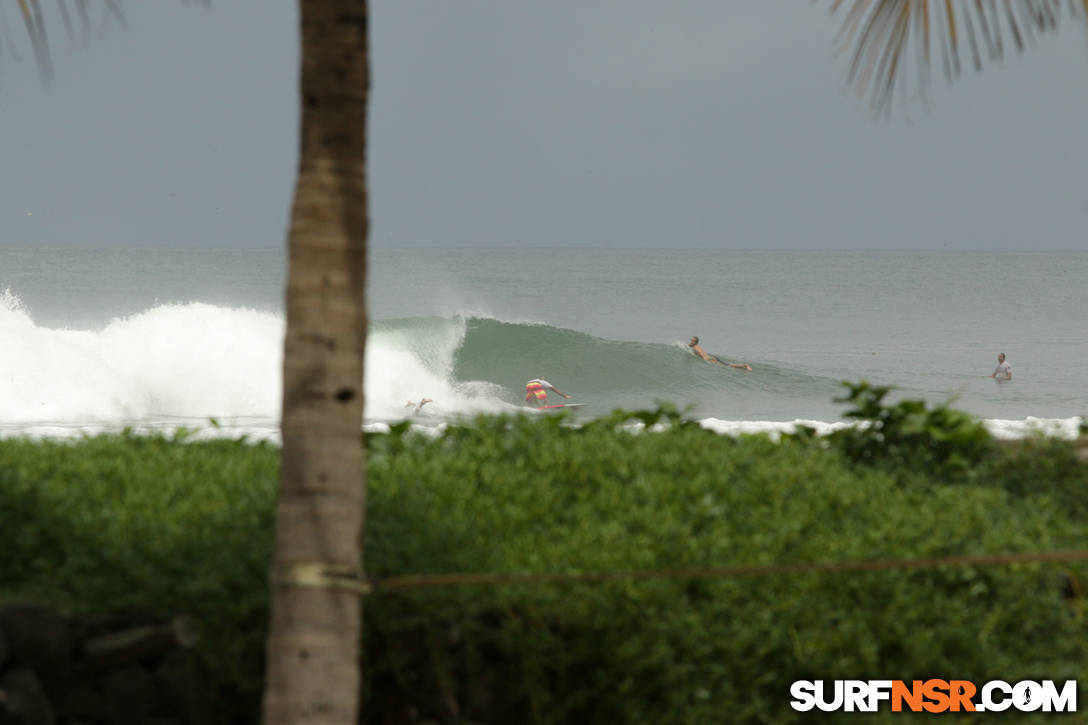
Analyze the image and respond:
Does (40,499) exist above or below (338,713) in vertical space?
above

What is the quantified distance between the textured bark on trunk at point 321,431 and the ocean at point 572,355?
303 centimetres

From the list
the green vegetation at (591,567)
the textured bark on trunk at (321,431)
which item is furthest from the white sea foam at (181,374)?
the textured bark on trunk at (321,431)

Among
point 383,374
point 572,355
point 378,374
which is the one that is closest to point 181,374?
point 378,374

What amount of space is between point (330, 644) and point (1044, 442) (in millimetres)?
4918

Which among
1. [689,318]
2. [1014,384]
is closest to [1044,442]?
[1014,384]

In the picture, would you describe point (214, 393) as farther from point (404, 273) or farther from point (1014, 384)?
point (404, 273)

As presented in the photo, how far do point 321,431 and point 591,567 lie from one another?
1.65 meters

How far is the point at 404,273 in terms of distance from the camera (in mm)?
85062

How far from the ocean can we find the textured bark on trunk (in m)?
3.03

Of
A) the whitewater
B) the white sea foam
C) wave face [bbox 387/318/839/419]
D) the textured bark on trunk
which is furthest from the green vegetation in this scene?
wave face [bbox 387/318/839/419]

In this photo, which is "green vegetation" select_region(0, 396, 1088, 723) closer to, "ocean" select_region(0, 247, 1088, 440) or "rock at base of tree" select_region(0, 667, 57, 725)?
"rock at base of tree" select_region(0, 667, 57, 725)

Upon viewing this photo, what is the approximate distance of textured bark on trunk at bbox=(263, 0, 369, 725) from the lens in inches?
104

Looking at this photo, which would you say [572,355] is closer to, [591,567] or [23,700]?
[591,567]

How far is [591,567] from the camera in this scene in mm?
3967
